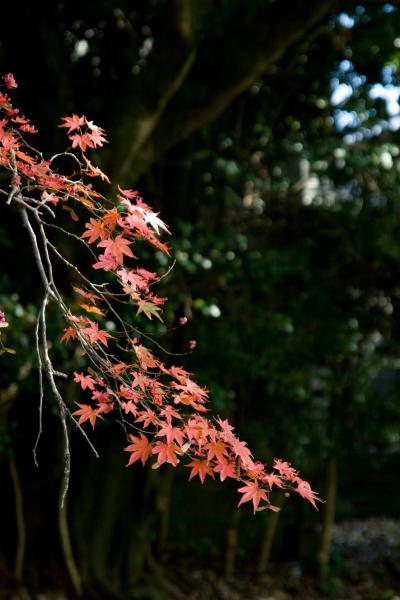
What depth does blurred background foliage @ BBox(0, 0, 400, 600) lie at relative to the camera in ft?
13.7

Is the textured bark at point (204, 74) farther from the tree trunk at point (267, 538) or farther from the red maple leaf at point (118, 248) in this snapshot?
the tree trunk at point (267, 538)

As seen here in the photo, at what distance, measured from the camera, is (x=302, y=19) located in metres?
4.04

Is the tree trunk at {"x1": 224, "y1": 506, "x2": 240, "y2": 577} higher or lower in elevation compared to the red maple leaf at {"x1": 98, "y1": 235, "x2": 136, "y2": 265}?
lower

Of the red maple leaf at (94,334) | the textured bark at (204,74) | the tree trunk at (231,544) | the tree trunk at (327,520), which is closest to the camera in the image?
the red maple leaf at (94,334)

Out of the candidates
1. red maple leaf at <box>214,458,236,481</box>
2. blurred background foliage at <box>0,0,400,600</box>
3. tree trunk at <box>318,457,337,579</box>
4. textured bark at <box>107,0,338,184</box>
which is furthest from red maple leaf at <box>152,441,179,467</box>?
tree trunk at <box>318,457,337,579</box>

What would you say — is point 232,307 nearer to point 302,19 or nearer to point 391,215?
point 391,215

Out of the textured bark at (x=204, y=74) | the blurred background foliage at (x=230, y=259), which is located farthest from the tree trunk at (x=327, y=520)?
the textured bark at (x=204, y=74)

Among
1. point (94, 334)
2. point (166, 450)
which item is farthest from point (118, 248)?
point (166, 450)

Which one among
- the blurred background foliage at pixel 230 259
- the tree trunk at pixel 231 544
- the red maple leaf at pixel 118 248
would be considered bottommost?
the tree trunk at pixel 231 544

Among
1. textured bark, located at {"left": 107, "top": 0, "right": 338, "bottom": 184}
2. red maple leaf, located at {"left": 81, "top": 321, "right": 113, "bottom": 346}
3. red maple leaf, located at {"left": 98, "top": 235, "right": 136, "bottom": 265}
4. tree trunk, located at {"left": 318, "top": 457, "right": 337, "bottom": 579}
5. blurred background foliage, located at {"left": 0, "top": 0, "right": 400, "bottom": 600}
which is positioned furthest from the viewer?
tree trunk, located at {"left": 318, "top": 457, "right": 337, "bottom": 579}

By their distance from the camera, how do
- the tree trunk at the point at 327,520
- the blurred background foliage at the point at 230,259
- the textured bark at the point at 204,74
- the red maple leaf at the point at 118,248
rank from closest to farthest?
the red maple leaf at the point at 118,248 < the textured bark at the point at 204,74 < the blurred background foliage at the point at 230,259 < the tree trunk at the point at 327,520

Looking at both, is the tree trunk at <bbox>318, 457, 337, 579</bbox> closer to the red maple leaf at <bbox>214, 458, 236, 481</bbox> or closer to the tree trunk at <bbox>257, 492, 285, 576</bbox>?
the tree trunk at <bbox>257, 492, 285, 576</bbox>

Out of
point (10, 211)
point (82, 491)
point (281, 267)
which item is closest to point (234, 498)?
point (82, 491)

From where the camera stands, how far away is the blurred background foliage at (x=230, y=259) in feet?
13.7
